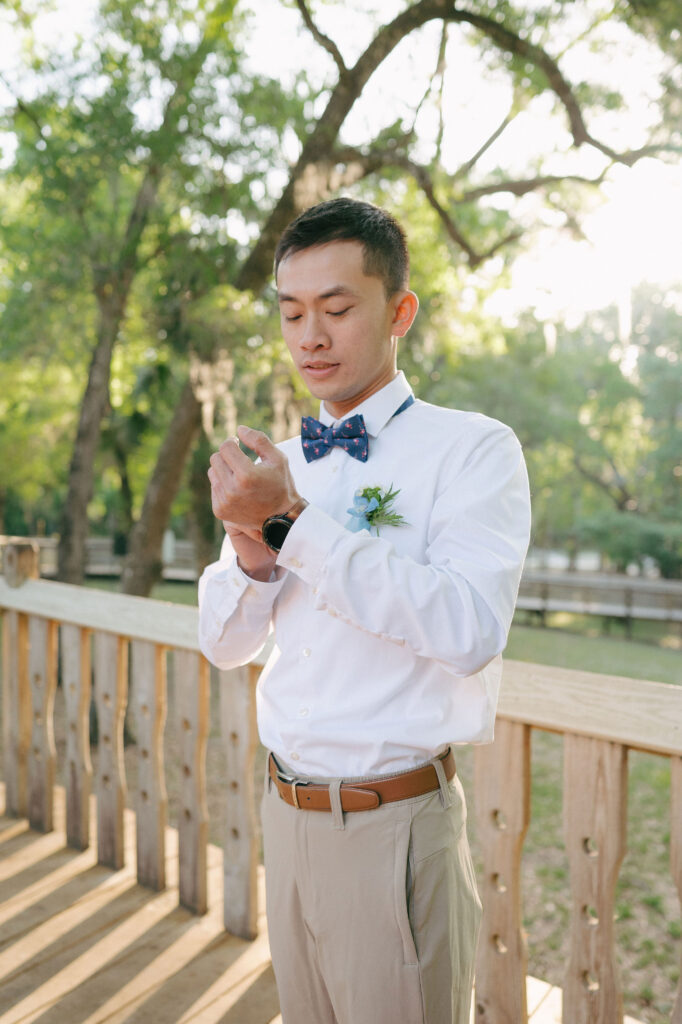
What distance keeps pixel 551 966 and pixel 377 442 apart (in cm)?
423

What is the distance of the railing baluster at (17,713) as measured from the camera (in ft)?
9.93

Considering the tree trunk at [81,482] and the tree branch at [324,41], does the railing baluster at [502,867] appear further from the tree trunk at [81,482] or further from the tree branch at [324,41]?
the tree trunk at [81,482]

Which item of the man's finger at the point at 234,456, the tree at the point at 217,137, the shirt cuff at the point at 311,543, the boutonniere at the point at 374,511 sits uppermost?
the tree at the point at 217,137

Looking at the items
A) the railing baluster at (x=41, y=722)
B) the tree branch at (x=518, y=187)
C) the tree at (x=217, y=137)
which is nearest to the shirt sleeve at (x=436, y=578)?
the railing baluster at (x=41, y=722)

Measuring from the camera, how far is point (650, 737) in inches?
59.0

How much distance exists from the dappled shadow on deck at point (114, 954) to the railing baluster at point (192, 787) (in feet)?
0.27

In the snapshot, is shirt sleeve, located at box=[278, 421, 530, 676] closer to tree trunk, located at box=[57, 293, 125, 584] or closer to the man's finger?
the man's finger

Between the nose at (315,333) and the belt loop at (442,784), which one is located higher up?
the nose at (315,333)

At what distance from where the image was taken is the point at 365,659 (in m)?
1.27

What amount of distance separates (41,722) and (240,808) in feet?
3.42

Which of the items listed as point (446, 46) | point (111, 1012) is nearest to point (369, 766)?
point (111, 1012)

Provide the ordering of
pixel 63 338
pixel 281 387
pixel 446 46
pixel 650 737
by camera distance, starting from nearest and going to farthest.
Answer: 1. pixel 650 737
2. pixel 281 387
3. pixel 446 46
4. pixel 63 338

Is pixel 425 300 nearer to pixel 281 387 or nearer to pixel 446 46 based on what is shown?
pixel 446 46

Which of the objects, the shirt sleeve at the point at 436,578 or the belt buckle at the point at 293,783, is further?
the belt buckle at the point at 293,783
